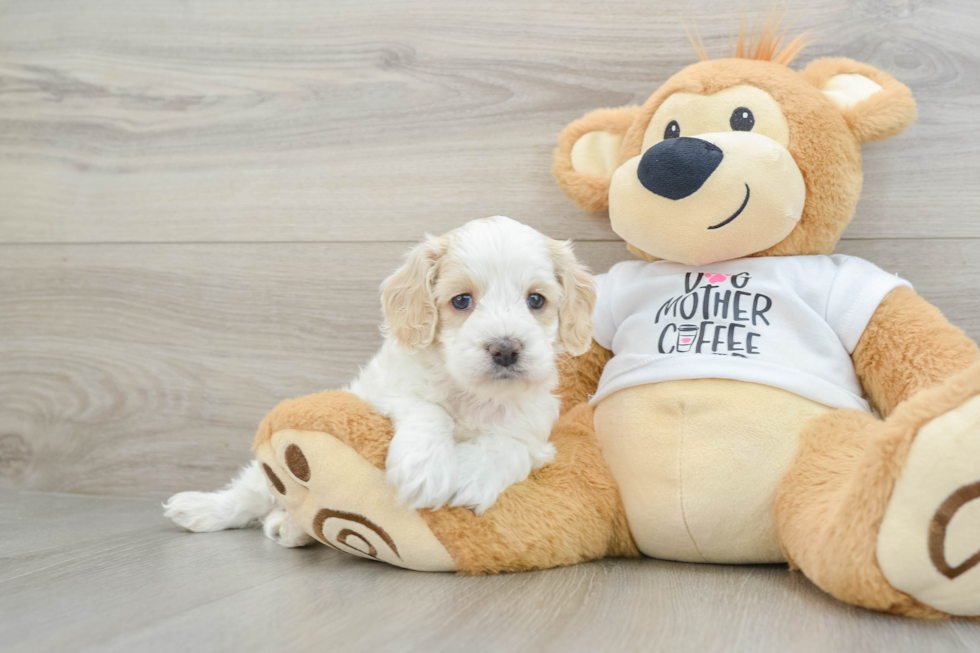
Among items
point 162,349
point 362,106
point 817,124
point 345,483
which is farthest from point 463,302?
point 162,349

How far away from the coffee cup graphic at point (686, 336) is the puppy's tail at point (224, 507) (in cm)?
82

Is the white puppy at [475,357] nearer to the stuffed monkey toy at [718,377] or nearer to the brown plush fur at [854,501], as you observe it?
the stuffed monkey toy at [718,377]

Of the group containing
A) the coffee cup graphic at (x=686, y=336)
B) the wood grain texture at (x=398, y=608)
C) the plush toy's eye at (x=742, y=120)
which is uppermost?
the plush toy's eye at (x=742, y=120)

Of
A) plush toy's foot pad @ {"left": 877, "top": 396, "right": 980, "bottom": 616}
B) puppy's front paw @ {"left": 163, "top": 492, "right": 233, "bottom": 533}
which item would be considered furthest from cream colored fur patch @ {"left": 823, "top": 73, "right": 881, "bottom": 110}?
puppy's front paw @ {"left": 163, "top": 492, "right": 233, "bottom": 533}

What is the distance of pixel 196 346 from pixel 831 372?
1409 mm

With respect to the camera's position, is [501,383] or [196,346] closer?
[501,383]

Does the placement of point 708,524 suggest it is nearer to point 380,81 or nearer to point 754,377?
point 754,377

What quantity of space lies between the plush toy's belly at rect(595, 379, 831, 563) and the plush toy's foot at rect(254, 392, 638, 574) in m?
0.07

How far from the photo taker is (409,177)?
5.53ft

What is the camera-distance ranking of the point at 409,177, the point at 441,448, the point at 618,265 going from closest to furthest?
the point at 441,448 → the point at 618,265 → the point at 409,177

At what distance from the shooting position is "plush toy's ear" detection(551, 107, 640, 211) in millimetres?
1411

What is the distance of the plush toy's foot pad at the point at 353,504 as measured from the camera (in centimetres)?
106

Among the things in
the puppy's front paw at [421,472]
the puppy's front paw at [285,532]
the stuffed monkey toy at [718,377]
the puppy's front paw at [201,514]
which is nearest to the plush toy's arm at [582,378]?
the stuffed monkey toy at [718,377]

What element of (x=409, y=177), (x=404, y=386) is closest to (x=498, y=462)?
(x=404, y=386)
